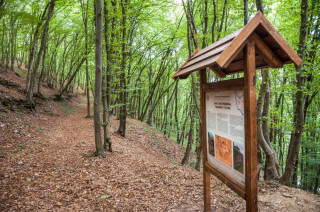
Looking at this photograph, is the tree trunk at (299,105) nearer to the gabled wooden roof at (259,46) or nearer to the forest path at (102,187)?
the forest path at (102,187)

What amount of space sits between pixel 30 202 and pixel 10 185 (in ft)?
3.24

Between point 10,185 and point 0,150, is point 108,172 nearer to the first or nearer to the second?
point 10,185

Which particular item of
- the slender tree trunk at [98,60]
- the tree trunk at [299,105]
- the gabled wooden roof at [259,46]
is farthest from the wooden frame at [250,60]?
the slender tree trunk at [98,60]

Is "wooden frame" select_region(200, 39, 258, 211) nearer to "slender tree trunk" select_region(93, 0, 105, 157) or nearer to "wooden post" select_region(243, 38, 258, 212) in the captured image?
"wooden post" select_region(243, 38, 258, 212)

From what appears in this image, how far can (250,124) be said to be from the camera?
2.35m

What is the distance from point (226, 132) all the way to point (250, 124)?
0.55m

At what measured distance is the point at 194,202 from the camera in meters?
4.27

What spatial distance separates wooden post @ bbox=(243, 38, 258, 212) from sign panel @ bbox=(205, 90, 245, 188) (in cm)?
11

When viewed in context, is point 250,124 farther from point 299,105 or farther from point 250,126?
point 299,105

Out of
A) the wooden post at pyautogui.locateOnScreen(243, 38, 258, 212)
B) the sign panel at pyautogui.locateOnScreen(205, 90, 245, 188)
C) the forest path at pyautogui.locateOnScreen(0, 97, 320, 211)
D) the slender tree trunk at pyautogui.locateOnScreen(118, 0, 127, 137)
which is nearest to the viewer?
the wooden post at pyautogui.locateOnScreen(243, 38, 258, 212)

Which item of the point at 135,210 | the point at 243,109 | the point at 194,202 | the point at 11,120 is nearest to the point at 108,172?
the point at 135,210

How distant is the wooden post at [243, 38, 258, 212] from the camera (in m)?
2.35

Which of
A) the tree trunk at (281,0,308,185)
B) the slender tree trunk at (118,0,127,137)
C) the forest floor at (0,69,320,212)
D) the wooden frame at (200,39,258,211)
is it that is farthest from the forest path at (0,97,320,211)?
the slender tree trunk at (118,0,127,137)

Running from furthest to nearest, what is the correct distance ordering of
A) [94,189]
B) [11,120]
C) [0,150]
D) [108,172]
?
[11,120], [0,150], [108,172], [94,189]
